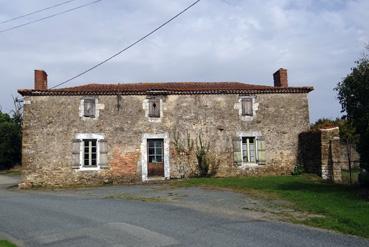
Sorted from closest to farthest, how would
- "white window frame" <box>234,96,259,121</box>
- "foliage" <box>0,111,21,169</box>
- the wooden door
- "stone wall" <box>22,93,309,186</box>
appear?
"stone wall" <box>22,93,309,186</box>
the wooden door
"white window frame" <box>234,96,259,121</box>
"foliage" <box>0,111,21,169</box>

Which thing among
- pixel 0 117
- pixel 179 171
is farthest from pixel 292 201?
pixel 0 117

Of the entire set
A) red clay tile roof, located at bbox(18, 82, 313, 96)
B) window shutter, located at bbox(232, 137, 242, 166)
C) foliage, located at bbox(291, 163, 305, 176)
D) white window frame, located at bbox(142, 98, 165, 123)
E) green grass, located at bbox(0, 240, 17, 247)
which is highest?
red clay tile roof, located at bbox(18, 82, 313, 96)

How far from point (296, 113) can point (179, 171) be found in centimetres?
696

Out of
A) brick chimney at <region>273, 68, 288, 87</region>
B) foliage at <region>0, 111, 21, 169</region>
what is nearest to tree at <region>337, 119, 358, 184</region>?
brick chimney at <region>273, 68, 288, 87</region>

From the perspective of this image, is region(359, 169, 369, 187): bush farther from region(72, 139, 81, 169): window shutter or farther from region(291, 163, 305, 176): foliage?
region(72, 139, 81, 169): window shutter

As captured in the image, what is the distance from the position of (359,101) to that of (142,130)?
11.2 meters

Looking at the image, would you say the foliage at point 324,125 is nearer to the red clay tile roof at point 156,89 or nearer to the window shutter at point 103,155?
the red clay tile roof at point 156,89

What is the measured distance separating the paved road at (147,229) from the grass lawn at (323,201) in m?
0.80

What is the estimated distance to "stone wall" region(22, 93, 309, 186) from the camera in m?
22.0

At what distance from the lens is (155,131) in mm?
22547

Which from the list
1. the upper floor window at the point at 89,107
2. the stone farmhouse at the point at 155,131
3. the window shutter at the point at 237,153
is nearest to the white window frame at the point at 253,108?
the stone farmhouse at the point at 155,131

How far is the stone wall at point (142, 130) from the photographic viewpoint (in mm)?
21969

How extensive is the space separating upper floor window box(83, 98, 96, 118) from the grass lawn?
6148 millimetres

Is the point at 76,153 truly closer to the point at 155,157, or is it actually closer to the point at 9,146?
the point at 155,157
